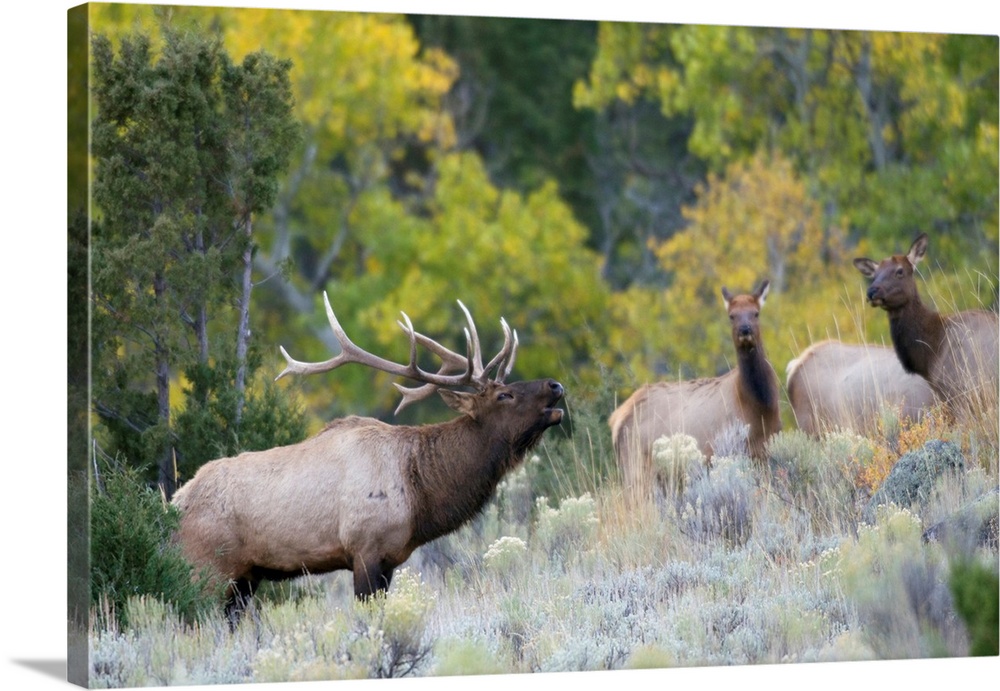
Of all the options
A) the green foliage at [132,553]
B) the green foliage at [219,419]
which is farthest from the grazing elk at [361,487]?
the green foliage at [132,553]

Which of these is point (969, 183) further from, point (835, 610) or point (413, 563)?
point (413, 563)

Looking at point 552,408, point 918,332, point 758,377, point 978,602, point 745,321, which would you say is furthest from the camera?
point 918,332

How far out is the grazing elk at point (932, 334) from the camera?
36.6 feet

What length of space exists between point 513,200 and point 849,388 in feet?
51.5

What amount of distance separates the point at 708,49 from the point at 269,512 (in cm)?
1300

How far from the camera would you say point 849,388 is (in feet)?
39.5

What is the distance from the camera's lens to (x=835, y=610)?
9602 mm

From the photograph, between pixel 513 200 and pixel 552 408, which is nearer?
pixel 552 408

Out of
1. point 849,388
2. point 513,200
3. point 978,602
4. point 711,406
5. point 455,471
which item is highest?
point 513,200

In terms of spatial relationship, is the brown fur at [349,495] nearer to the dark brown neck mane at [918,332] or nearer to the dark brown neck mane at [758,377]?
the dark brown neck mane at [758,377]

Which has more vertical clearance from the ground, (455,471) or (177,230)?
(177,230)

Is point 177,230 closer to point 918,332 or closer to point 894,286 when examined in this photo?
point 894,286

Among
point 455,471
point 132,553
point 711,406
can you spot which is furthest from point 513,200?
point 132,553

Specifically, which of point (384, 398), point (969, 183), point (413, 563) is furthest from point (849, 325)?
point (384, 398)
